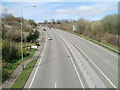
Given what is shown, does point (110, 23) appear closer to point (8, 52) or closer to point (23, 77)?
point (8, 52)

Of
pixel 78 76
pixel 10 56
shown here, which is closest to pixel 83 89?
pixel 78 76

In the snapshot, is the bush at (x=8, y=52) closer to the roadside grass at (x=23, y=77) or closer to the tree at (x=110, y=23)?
the roadside grass at (x=23, y=77)

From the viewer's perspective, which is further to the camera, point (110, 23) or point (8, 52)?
point (110, 23)

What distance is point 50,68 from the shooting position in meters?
26.1

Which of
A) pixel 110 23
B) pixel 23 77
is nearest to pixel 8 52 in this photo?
pixel 23 77

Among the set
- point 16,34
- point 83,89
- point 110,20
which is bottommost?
point 83,89

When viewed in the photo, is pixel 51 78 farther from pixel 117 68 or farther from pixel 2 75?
pixel 117 68

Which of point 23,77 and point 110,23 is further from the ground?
point 110,23

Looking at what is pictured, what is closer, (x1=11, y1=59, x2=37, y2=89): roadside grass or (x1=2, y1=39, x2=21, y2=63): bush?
(x1=11, y1=59, x2=37, y2=89): roadside grass

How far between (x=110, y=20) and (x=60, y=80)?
55.0 metres

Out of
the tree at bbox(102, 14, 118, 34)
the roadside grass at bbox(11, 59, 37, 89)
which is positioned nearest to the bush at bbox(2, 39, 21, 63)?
the roadside grass at bbox(11, 59, 37, 89)

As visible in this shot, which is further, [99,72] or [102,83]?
[99,72]

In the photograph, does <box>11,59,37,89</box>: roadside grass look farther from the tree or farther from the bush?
the tree

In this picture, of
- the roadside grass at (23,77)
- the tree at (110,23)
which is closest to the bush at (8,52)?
the roadside grass at (23,77)
